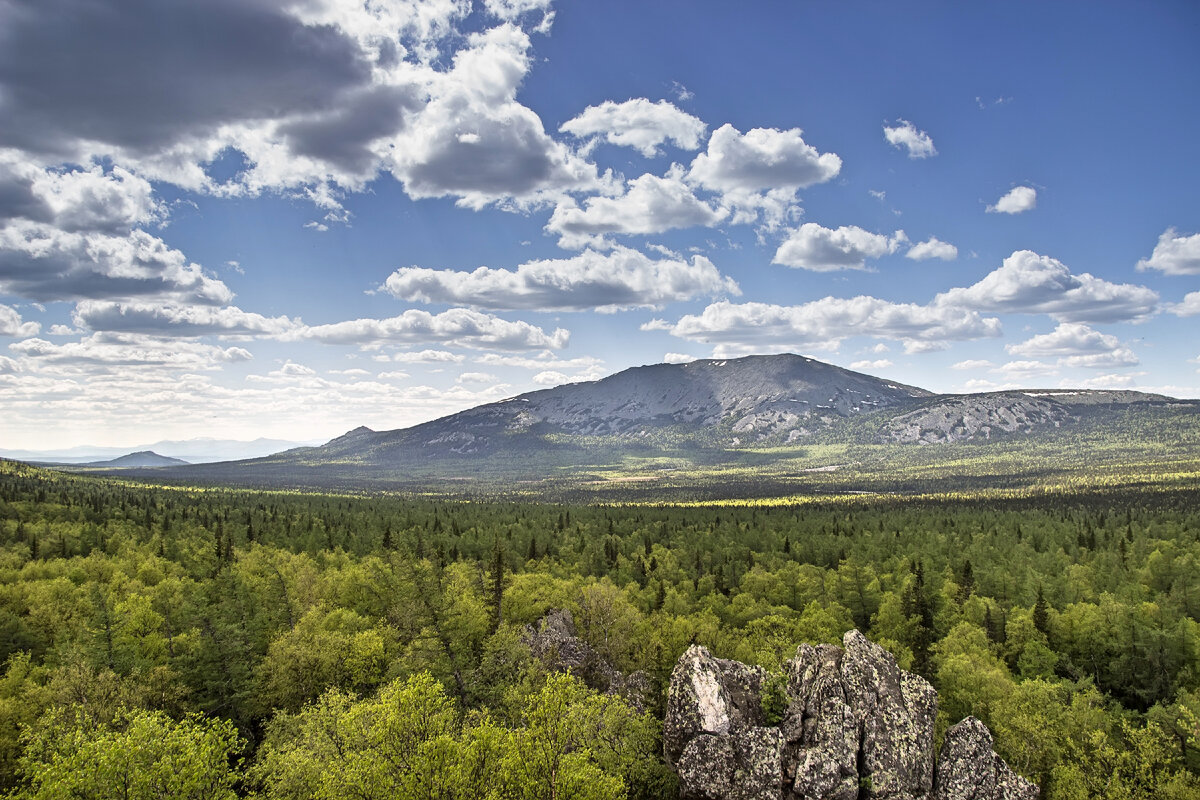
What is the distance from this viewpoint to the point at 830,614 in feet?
310

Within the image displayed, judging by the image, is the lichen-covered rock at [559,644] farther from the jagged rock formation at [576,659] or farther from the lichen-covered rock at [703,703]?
the lichen-covered rock at [703,703]

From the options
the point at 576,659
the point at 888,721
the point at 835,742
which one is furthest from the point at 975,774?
the point at 576,659

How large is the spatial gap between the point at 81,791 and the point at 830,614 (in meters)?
89.3

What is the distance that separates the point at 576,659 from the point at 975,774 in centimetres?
5185

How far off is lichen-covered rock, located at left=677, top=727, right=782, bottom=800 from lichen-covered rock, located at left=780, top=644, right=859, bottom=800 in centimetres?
210

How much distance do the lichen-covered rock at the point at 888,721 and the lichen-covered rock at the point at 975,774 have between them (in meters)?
1.15

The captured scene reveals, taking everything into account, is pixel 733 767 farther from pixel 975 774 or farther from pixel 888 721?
pixel 975 774

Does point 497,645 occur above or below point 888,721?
below

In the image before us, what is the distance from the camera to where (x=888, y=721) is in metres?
46.8

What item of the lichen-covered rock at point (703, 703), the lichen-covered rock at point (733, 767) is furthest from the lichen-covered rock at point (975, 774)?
the lichen-covered rock at point (703, 703)

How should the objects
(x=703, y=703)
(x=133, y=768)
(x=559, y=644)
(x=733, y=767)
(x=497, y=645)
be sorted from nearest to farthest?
(x=133, y=768), (x=733, y=767), (x=703, y=703), (x=497, y=645), (x=559, y=644)

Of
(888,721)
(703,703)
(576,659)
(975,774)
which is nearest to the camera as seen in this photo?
(975,774)

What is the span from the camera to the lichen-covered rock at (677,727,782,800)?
4441cm

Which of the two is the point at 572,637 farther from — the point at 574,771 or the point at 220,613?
the point at 574,771
